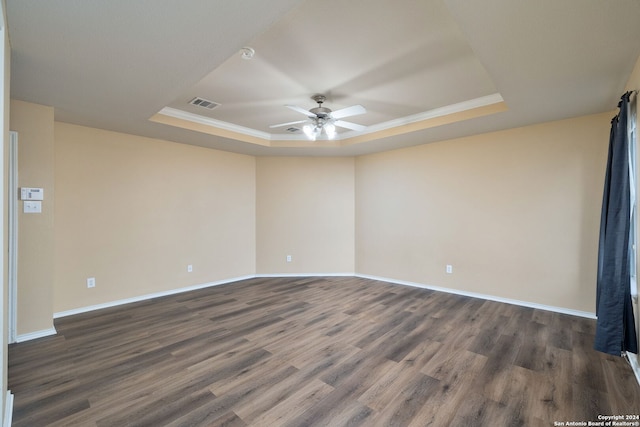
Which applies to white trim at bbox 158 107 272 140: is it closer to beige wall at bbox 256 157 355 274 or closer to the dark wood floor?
beige wall at bbox 256 157 355 274

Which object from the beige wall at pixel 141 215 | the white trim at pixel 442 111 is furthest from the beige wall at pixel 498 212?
the beige wall at pixel 141 215

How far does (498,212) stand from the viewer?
13.2 ft

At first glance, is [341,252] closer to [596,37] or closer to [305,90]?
[305,90]

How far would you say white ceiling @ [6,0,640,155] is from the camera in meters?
1.66

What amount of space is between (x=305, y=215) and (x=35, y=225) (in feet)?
12.6

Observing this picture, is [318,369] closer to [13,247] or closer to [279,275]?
[13,247]

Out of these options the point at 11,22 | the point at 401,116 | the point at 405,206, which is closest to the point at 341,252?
the point at 405,206

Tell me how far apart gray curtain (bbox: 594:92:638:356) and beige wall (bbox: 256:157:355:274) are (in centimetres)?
375

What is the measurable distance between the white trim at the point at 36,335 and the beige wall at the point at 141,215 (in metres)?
0.58

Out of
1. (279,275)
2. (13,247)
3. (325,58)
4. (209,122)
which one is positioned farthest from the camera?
(279,275)

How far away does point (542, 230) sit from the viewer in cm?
369

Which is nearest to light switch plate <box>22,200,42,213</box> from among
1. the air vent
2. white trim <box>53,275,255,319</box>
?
white trim <box>53,275,255,319</box>

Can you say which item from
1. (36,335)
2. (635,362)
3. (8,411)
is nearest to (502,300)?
(635,362)

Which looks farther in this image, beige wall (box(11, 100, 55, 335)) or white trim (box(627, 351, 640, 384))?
beige wall (box(11, 100, 55, 335))
